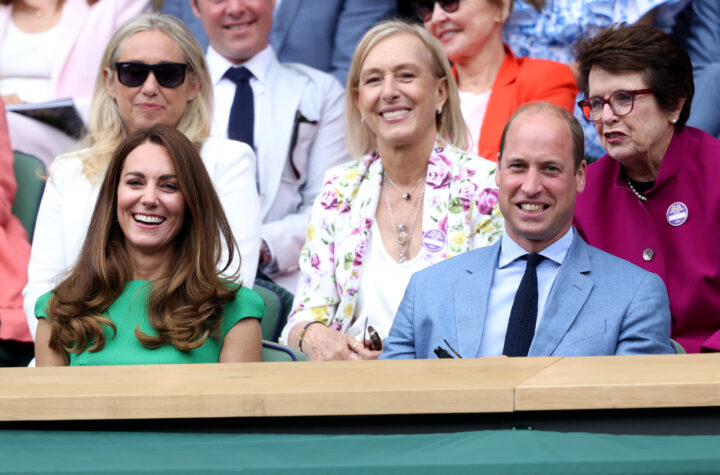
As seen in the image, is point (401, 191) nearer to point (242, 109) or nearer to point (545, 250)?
Answer: point (545, 250)

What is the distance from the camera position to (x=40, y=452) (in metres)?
1.34

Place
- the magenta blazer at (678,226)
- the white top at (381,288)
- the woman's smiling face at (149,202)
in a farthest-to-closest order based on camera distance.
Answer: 1. the white top at (381,288)
2. the magenta blazer at (678,226)
3. the woman's smiling face at (149,202)

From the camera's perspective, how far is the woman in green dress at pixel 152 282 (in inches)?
84.4

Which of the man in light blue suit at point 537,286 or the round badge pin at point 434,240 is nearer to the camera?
the man in light blue suit at point 537,286

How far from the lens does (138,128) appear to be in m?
2.87

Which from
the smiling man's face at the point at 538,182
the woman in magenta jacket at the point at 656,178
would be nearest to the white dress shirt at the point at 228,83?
the woman in magenta jacket at the point at 656,178

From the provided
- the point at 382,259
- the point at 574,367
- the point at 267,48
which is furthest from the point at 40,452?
the point at 267,48

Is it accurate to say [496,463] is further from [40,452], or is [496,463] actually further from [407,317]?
[407,317]

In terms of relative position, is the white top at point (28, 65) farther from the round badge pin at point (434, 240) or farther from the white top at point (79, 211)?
the round badge pin at point (434, 240)

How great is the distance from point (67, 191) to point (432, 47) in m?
1.15

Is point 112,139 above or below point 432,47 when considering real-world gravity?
below

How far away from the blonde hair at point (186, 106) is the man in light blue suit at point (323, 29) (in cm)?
82

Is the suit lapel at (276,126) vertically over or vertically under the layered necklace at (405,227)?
over

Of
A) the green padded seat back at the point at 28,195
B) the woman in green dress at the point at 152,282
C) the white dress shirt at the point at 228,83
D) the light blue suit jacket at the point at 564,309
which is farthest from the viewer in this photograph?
the white dress shirt at the point at 228,83
